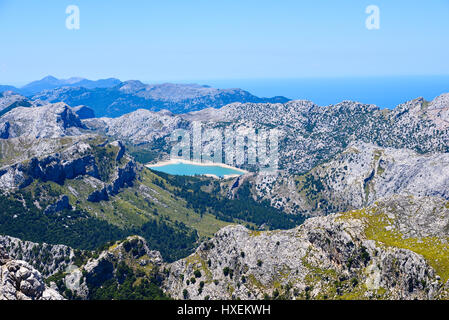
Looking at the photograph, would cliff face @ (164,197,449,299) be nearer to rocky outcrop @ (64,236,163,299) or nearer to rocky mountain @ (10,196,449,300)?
rocky mountain @ (10,196,449,300)

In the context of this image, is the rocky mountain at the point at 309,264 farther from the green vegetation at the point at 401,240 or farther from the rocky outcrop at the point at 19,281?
the rocky outcrop at the point at 19,281

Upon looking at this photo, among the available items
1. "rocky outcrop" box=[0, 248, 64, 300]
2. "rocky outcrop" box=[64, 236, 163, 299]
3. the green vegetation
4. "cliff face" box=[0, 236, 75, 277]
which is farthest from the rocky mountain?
"rocky outcrop" box=[0, 248, 64, 300]

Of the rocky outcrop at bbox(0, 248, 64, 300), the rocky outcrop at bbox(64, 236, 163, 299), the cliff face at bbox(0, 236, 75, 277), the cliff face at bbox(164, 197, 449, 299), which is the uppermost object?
the rocky outcrop at bbox(0, 248, 64, 300)

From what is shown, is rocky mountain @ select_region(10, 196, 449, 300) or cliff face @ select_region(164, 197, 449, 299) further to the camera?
rocky mountain @ select_region(10, 196, 449, 300)

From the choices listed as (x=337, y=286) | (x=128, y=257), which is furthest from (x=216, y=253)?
(x=337, y=286)

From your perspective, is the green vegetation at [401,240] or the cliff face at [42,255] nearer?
the green vegetation at [401,240]

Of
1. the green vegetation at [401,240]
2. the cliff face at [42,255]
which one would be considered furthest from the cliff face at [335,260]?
the cliff face at [42,255]

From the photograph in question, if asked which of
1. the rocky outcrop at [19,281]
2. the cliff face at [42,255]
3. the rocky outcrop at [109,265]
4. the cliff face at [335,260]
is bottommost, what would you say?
the cliff face at [42,255]
